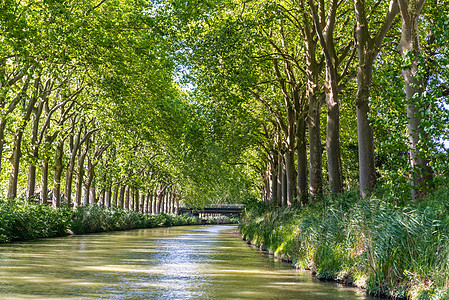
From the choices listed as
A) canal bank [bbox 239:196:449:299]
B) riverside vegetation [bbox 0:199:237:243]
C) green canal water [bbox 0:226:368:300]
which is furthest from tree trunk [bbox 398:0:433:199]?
riverside vegetation [bbox 0:199:237:243]

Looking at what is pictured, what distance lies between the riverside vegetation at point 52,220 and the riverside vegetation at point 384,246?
14.4 m

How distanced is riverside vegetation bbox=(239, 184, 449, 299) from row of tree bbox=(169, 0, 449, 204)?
963 mm

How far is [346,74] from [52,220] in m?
17.8

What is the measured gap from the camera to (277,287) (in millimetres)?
10539

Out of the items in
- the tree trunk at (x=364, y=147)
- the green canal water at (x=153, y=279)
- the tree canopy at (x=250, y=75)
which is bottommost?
the green canal water at (x=153, y=279)

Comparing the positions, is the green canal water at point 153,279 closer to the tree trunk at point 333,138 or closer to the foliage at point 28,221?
the tree trunk at point 333,138

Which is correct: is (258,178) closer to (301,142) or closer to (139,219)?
(139,219)

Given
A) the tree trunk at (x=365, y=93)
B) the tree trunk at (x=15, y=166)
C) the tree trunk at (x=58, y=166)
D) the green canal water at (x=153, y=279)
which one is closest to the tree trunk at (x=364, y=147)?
the tree trunk at (x=365, y=93)

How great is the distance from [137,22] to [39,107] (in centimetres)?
767

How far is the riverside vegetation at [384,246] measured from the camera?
8.07 m

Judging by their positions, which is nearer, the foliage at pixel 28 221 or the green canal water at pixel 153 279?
the green canal water at pixel 153 279

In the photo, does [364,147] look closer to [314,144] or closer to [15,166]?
[314,144]

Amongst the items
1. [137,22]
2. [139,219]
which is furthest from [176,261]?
[139,219]

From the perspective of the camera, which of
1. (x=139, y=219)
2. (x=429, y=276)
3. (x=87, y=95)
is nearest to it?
(x=429, y=276)
